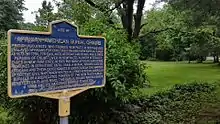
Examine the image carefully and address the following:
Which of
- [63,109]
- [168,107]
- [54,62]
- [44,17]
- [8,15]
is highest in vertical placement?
[8,15]

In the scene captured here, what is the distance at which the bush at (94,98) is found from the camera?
19.7ft

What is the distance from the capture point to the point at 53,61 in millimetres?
4180

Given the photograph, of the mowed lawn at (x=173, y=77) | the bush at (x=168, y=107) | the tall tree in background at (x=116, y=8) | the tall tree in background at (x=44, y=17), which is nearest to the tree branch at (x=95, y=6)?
the tall tree in background at (x=116, y=8)

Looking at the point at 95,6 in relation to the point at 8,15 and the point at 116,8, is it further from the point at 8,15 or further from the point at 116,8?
the point at 8,15

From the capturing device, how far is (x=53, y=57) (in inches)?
164

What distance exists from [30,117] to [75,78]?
2.15 meters

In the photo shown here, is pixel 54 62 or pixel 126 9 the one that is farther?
pixel 126 9

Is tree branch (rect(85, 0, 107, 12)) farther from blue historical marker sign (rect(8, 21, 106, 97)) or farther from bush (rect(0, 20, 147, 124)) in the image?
blue historical marker sign (rect(8, 21, 106, 97))

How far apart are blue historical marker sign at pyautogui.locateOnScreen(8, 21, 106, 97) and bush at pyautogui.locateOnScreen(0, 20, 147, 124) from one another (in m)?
1.19

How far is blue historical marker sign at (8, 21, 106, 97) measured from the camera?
149 inches

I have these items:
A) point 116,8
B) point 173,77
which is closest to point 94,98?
point 116,8

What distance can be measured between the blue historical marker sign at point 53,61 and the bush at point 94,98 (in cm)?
119

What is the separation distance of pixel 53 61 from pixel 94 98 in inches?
85.3

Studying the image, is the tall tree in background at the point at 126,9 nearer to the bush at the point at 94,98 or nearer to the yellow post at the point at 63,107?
the bush at the point at 94,98
